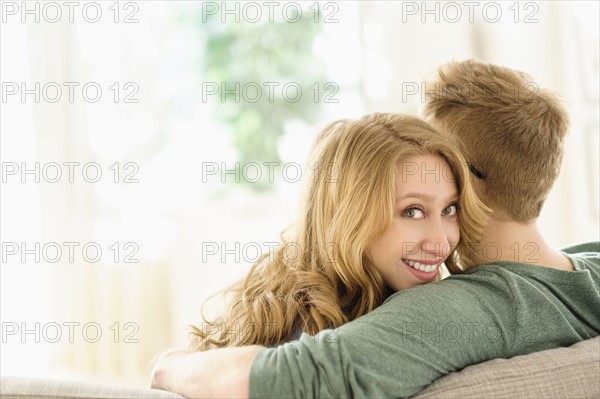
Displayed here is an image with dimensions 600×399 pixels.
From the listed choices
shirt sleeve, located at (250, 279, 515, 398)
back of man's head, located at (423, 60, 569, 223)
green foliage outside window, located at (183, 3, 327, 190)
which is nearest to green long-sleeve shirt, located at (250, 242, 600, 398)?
shirt sleeve, located at (250, 279, 515, 398)

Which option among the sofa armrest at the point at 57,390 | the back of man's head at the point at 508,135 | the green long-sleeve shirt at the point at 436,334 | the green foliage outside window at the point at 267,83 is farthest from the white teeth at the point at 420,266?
the green foliage outside window at the point at 267,83

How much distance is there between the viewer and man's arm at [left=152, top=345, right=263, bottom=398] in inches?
46.1

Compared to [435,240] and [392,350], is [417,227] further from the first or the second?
[392,350]

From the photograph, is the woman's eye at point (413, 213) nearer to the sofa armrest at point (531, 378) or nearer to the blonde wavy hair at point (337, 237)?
the blonde wavy hair at point (337, 237)

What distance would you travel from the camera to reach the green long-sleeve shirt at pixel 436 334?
1144mm

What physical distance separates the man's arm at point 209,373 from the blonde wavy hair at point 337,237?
0.56 feet

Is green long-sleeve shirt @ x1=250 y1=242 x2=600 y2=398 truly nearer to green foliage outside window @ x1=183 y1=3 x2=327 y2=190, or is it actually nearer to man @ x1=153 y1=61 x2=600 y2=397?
man @ x1=153 y1=61 x2=600 y2=397

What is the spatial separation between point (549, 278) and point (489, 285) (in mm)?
166

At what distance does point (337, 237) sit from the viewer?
59.9 inches

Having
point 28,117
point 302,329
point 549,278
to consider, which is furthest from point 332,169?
point 28,117

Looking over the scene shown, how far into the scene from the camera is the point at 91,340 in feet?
13.5

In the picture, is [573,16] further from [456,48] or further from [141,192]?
[141,192]

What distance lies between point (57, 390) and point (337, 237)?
0.63 meters

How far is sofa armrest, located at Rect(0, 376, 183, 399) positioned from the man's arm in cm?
11
